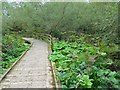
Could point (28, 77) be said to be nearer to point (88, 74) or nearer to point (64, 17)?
point (88, 74)

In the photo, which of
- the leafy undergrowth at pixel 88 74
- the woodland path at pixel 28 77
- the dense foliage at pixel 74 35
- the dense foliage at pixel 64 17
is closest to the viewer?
the woodland path at pixel 28 77

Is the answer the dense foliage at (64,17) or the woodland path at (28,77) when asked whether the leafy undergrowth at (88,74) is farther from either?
the dense foliage at (64,17)

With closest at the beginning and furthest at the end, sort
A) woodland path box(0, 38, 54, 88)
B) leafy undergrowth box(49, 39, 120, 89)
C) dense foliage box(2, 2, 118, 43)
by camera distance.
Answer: woodland path box(0, 38, 54, 88) < leafy undergrowth box(49, 39, 120, 89) < dense foliage box(2, 2, 118, 43)

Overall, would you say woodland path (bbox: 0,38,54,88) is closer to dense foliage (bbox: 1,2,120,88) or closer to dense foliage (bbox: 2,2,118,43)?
dense foliage (bbox: 1,2,120,88)

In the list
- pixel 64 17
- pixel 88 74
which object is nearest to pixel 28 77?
pixel 88 74

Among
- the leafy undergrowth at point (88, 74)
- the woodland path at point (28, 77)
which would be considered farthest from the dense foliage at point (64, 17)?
the woodland path at point (28, 77)

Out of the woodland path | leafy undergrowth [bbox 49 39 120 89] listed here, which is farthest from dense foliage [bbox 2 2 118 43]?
the woodland path

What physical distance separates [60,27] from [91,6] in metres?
3.94

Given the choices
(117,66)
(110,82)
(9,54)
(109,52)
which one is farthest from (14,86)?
(9,54)

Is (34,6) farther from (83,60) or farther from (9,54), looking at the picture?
(83,60)

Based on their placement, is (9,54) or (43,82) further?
(9,54)

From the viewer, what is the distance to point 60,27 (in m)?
25.0

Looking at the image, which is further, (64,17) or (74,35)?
(74,35)

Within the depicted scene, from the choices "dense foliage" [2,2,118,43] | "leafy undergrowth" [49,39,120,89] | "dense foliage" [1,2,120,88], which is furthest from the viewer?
"dense foliage" [2,2,118,43]
